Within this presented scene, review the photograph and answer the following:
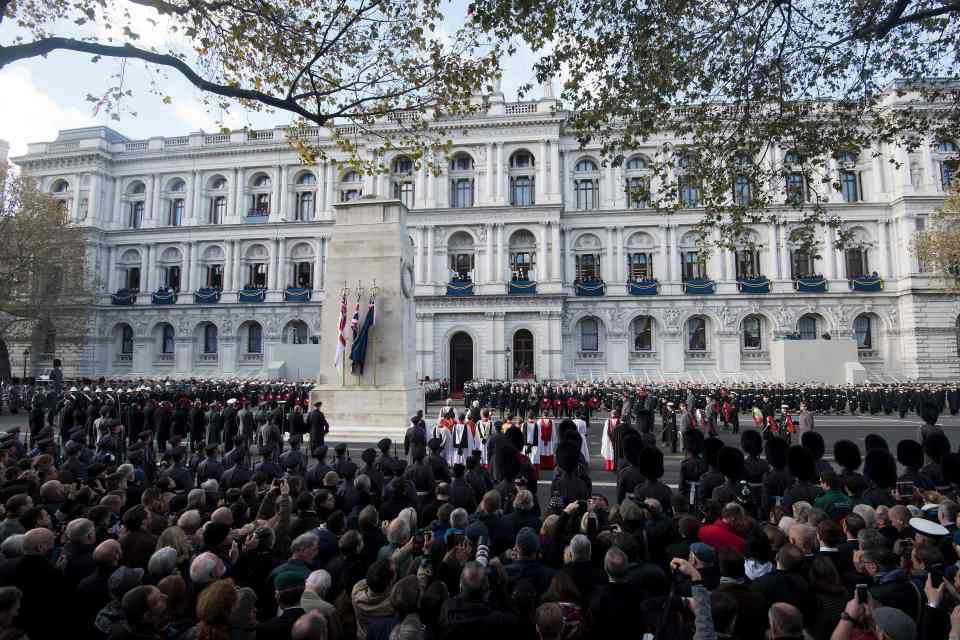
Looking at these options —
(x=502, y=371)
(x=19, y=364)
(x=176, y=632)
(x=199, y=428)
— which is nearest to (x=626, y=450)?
(x=176, y=632)

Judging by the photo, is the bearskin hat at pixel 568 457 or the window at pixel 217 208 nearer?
the bearskin hat at pixel 568 457

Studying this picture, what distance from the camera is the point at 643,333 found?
37.6 meters

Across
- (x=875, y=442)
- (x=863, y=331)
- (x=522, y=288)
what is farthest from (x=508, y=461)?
(x=863, y=331)

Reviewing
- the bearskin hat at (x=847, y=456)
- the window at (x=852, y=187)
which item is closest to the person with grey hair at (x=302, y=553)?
the bearskin hat at (x=847, y=456)

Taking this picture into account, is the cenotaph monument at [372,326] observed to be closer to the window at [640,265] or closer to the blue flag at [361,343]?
the blue flag at [361,343]

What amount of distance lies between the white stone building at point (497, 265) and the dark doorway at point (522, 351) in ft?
0.53

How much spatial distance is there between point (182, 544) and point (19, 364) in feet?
170

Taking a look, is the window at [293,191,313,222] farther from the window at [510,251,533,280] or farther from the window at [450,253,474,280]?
the window at [510,251,533,280]

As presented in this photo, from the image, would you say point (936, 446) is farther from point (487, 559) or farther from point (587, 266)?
point (587, 266)

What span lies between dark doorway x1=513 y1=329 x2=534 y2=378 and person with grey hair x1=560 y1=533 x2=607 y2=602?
32636 mm

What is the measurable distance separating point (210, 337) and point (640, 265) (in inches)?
1390

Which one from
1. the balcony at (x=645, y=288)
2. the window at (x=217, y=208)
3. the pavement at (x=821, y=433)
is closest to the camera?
the pavement at (x=821, y=433)

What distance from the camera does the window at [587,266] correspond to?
3859cm

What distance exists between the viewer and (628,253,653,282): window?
3834cm
